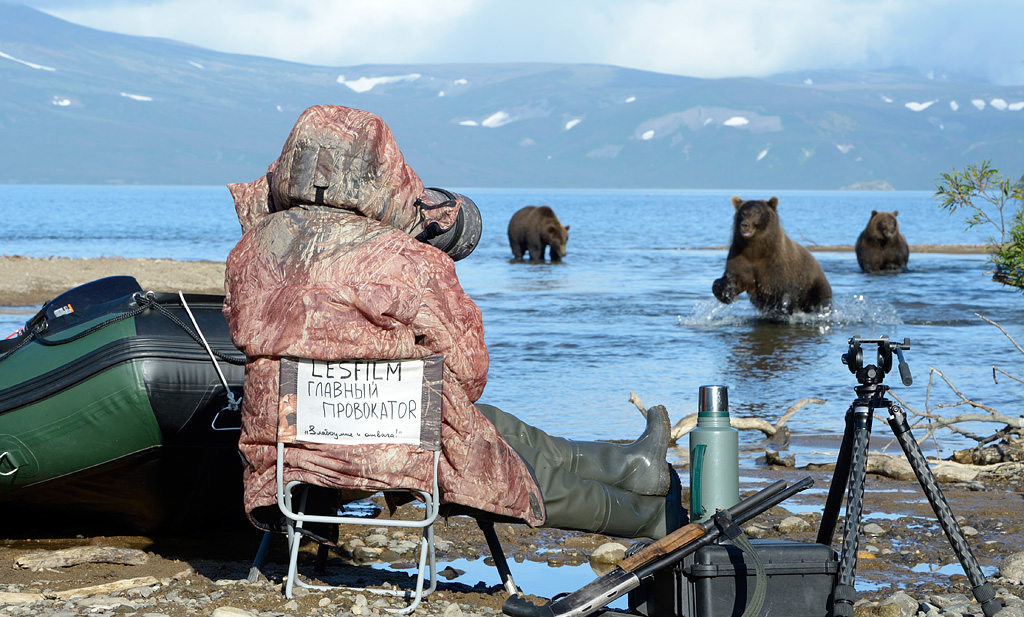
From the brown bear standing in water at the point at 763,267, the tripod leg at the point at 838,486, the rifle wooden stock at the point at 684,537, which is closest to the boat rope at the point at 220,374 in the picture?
the rifle wooden stock at the point at 684,537

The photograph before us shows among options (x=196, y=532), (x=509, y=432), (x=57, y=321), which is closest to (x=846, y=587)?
(x=509, y=432)

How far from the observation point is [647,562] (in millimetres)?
3141

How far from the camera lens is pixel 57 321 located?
4.35m

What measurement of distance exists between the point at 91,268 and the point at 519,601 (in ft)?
56.7

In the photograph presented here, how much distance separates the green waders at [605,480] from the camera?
3.82 meters

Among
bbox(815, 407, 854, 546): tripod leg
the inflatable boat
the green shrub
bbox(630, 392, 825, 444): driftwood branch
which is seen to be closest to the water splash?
the green shrub

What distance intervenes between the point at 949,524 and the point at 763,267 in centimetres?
1139

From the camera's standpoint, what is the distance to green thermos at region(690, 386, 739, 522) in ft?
12.2

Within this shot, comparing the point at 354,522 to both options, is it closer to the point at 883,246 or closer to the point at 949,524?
the point at 949,524

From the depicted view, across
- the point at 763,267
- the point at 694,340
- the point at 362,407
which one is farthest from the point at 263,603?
the point at 763,267

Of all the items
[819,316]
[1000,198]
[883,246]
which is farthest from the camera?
[883,246]

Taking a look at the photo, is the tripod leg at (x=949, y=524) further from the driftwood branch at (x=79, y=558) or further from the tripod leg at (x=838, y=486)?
the driftwood branch at (x=79, y=558)

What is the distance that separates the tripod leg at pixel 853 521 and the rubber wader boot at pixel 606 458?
0.84 metres

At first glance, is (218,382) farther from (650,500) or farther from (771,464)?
(771,464)
